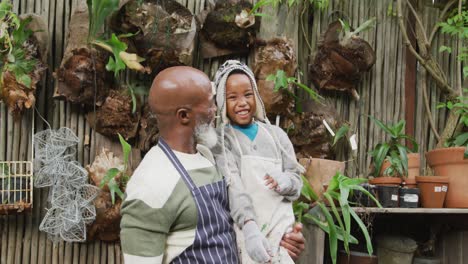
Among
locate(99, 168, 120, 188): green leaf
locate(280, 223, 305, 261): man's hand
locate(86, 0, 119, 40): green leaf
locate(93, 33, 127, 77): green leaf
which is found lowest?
locate(280, 223, 305, 261): man's hand

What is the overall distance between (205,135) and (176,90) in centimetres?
18

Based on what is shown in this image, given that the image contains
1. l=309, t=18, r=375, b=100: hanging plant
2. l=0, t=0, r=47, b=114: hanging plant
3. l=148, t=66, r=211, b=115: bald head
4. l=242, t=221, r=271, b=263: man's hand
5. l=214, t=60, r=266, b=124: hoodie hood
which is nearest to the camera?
l=148, t=66, r=211, b=115: bald head

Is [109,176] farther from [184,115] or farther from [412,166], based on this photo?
[412,166]

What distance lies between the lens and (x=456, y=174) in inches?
118

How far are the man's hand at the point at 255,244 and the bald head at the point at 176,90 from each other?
0.44m

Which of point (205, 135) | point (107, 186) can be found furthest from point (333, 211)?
point (205, 135)

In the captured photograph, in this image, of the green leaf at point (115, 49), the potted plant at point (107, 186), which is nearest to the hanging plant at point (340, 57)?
the green leaf at point (115, 49)

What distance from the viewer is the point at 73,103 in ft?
8.99

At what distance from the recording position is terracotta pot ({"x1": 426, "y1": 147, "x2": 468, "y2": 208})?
2965 millimetres

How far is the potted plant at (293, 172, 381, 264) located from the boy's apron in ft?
2.95

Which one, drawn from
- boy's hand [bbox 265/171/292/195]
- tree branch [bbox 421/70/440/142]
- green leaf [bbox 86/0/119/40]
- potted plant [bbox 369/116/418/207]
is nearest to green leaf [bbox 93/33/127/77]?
green leaf [bbox 86/0/119/40]

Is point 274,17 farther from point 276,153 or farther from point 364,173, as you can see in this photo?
point 276,153

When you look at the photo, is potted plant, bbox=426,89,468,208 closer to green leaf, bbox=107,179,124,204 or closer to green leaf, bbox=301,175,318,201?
green leaf, bbox=301,175,318,201

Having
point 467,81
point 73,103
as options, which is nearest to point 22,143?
A: point 73,103
